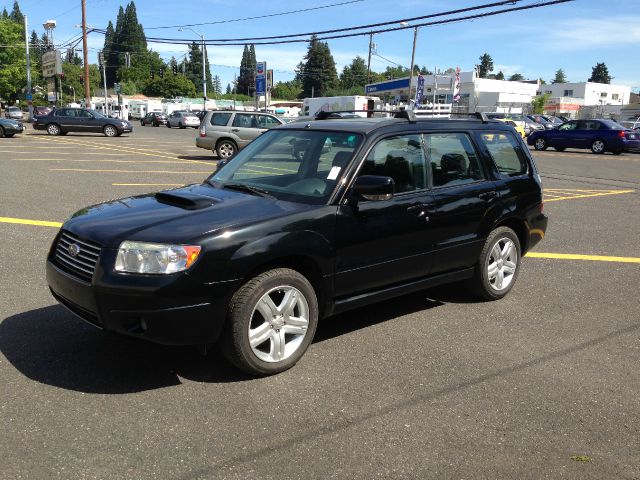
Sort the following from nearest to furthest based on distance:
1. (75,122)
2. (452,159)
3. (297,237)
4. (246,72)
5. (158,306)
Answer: (158,306) → (297,237) → (452,159) → (75,122) → (246,72)

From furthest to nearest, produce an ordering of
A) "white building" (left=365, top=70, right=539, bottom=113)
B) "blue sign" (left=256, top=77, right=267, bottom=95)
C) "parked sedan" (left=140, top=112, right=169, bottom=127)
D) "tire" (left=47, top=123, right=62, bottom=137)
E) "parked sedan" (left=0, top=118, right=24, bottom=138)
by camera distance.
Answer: "white building" (left=365, top=70, right=539, bottom=113), "parked sedan" (left=140, top=112, right=169, bottom=127), "blue sign" (left=256, top=77, right=267, bottom=95), "tire" (left=47, top=123, right=62, bottom=137), "parked sedan" (left=0, top=118, right=24, bottom=138)

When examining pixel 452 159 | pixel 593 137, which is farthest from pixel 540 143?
pixel 452 159

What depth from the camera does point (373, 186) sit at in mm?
3912

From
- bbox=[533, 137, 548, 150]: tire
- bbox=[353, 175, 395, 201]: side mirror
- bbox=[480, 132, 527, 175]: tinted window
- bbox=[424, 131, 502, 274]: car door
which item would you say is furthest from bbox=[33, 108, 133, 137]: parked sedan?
bbox=[353, 175, 395, 201]: side mirror

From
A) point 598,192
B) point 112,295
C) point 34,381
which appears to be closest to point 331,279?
point 112,295

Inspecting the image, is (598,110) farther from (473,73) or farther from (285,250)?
(285,250)

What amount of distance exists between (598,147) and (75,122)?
26139mm

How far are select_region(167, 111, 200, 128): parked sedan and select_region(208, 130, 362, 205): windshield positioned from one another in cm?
4685

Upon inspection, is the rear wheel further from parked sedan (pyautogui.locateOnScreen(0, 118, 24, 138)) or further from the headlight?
parked sedan (pyautogui.locateOnScreen(0, 118, 24, 138))

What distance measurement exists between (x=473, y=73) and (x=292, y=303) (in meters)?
69.3

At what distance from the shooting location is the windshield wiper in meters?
4.15

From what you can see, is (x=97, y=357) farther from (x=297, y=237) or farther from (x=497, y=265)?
(x=497, y=265)

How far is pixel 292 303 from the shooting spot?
376cm

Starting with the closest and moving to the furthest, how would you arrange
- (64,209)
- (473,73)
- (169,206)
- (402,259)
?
(169,206)
(402,259)
(64,209)
(473,73)
